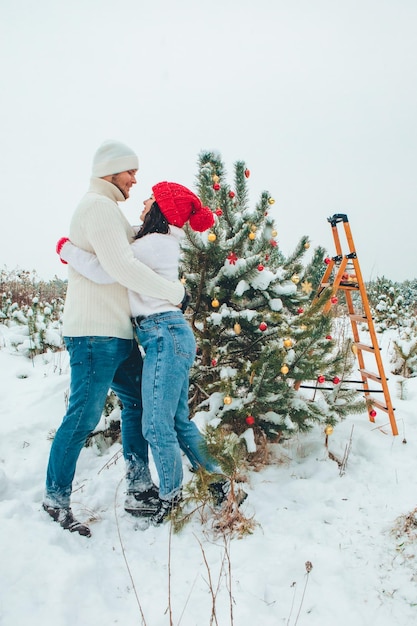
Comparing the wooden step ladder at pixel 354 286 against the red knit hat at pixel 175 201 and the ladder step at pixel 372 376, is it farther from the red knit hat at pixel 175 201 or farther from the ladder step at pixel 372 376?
the red knit hat at pixel 175 201

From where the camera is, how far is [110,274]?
2.09 meters

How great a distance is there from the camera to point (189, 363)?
7.64 feet

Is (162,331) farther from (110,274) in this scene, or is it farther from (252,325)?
(252,325)

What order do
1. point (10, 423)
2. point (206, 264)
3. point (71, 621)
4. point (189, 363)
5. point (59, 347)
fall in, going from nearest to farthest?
point (71, 621), point (189, 363), point (206, 264), point (10, 423), point (59, 347)

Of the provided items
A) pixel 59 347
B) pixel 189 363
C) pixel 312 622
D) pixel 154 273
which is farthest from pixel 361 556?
pixel 59 347

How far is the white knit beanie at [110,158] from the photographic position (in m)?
2.23

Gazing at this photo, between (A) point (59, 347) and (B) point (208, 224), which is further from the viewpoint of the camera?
(A) point (59, 347)

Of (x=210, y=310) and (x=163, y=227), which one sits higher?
(x=163, y=227)

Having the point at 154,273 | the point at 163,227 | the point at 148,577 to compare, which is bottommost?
the point at 148,577

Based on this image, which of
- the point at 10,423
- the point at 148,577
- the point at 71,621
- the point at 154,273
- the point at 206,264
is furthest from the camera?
the point at 10,423

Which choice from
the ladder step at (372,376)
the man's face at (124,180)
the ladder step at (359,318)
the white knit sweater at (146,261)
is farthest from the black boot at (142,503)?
the ladder step at (359,318)

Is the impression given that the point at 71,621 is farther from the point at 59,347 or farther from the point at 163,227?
the point at 59,347

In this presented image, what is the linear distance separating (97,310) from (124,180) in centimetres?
76

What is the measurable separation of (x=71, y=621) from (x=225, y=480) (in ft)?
3.48
